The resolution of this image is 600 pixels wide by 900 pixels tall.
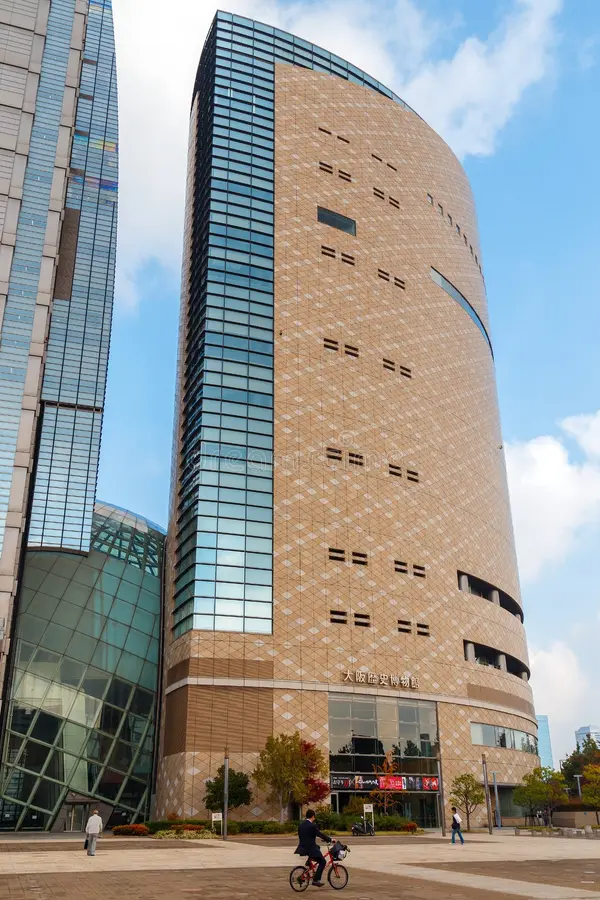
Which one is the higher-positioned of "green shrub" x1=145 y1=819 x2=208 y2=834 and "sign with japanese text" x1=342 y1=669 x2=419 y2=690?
"sign with japanese text" x1=342 y1=669 x2=419 y2=690

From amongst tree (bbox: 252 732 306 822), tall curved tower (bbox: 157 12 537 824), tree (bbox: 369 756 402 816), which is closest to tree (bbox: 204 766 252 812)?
tree (bbox: 252 732 306 822)

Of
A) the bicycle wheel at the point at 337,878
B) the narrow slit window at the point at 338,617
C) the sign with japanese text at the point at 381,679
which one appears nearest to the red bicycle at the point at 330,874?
the bicycle wheel at the point at 337,878

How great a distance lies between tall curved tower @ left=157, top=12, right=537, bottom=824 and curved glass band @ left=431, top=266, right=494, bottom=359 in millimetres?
332

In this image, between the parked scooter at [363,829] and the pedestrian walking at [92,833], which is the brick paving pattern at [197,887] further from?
the parked scooter at [363,829]

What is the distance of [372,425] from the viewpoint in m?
67.8

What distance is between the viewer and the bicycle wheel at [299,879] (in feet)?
61.0

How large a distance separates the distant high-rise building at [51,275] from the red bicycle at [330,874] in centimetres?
4378

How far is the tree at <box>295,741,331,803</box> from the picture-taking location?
4956cm

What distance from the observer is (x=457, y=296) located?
Answer: 8931 cm

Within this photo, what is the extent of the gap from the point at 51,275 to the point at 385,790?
2195 inches

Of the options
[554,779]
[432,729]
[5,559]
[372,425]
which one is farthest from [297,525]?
[554,779]

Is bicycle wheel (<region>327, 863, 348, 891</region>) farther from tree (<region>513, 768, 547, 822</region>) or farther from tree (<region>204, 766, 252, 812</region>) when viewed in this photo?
tree (<region>513, 768, 547, 822</region>)

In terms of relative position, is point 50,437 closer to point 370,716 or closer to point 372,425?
point 372,425

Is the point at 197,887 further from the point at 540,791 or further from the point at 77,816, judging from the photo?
the point at 540,791
